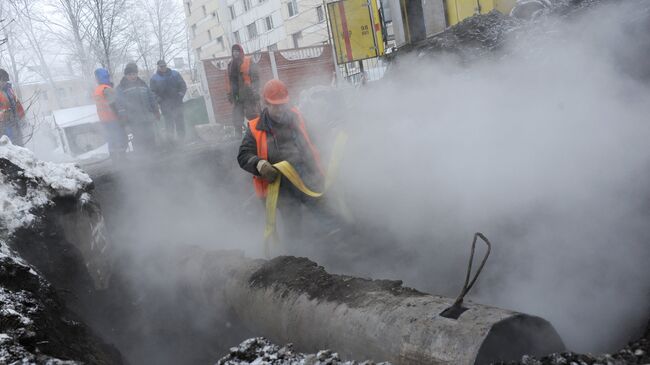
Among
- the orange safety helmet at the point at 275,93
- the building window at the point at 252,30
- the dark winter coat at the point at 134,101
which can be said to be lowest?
the orange safety helmet at the point at 275,93

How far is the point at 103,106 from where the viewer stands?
8.52 meters

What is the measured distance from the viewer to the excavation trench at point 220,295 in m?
2.15

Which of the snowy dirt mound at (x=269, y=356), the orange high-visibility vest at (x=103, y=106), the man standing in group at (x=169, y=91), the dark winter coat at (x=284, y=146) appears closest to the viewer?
the snowy dirt mound at (x=269, y=356)

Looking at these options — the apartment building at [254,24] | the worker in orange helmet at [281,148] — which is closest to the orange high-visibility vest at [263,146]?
the worker in orange helmet at [281,148]

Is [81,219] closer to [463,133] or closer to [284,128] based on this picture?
[284,128]

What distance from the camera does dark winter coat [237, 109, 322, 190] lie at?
4629 millimetres

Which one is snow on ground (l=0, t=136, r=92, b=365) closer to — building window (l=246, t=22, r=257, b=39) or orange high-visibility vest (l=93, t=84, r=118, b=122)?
orange high-visibility vest (l=93, t=84, r=118, b=122)

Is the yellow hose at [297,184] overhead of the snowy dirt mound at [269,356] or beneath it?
overhead

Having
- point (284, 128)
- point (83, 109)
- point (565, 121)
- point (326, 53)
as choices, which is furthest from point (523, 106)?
point (83, 109)

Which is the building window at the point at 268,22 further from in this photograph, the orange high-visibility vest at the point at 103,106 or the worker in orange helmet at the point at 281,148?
the worker in orange helmet at the point at 281,148

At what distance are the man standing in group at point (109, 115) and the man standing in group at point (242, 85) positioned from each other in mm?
2014

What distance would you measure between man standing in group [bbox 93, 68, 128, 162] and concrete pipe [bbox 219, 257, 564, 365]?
20.1 ft

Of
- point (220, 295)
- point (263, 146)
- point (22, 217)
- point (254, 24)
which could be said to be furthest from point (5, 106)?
point (254, 24)

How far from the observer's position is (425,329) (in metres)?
2.18
